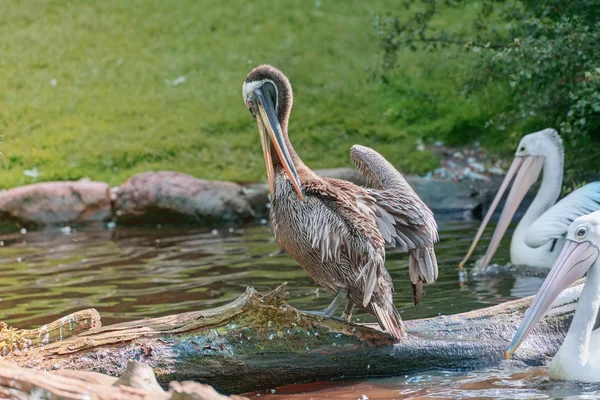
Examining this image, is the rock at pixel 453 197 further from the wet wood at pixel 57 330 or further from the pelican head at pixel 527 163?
the wet wood at pixel 57 330

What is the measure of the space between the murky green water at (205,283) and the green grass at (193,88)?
2462mm

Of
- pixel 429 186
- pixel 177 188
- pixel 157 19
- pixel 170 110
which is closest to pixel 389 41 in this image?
pixel 429 186

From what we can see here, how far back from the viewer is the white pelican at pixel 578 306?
15.8 feet

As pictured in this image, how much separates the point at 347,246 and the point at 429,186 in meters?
6.86

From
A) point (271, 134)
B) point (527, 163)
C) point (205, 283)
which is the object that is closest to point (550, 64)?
point (527, 163)

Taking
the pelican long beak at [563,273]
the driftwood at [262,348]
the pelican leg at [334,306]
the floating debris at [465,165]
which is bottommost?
the driftwood at [262,348]

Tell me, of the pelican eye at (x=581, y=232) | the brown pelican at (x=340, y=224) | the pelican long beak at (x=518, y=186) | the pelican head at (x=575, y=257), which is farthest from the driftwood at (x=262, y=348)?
the pelican long beak at (x=518, y=186)

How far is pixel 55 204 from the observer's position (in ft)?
39.3

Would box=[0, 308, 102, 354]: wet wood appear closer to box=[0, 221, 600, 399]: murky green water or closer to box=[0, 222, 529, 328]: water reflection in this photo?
box=[0, 221, 600, 399]: murky green water

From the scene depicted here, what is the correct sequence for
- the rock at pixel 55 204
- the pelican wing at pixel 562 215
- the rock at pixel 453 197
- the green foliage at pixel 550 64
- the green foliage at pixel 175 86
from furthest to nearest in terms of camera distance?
the green foliage at pixel 175 86, the rock at pixel 55 204, the rock at pixel 453 197, the green foliage at pixel 550 64, the pelican wing at pixel 562 215

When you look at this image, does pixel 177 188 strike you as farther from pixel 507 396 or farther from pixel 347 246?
pixel 507 396

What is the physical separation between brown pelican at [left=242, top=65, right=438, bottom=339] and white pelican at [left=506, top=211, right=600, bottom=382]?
2.33ft

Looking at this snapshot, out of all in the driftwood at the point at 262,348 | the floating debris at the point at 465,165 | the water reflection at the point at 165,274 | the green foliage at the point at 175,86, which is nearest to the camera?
the driftwood at the point at 262,348

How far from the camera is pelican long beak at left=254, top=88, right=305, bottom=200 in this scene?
5324mm
